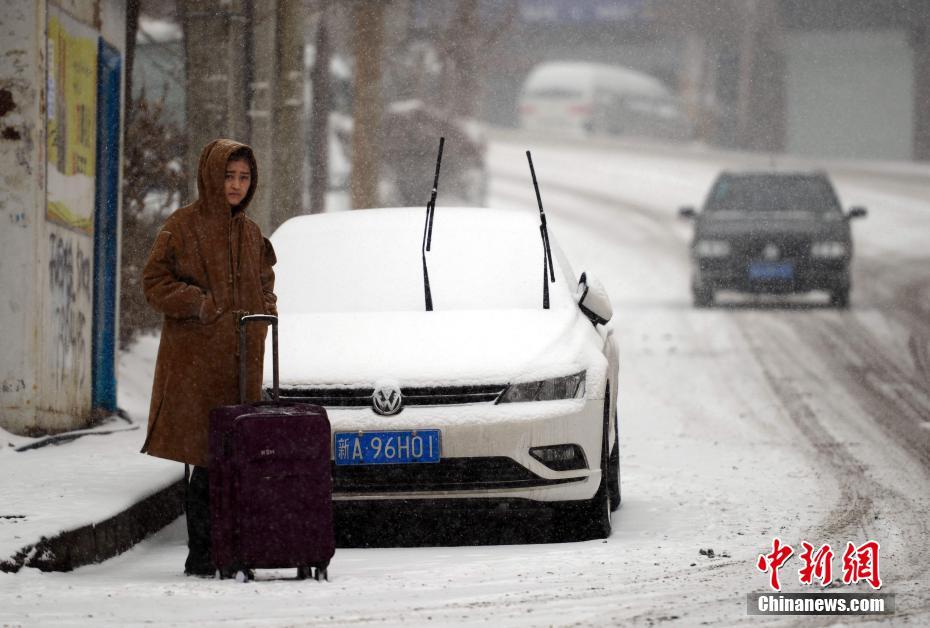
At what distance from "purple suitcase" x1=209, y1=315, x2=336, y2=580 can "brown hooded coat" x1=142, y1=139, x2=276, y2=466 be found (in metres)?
0.25

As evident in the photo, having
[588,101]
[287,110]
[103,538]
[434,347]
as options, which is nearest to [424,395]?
[434,347]

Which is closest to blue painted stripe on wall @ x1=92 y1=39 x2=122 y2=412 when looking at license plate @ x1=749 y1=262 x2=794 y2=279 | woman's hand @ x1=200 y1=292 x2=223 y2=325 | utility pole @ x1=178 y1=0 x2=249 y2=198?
utility pole @ x1=178 y1=0 x2=249 y2=198

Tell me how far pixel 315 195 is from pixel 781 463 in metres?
12.0

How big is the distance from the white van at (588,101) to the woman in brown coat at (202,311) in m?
43.3

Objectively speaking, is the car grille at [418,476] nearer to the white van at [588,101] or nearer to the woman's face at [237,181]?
the woman's face at [237,181]

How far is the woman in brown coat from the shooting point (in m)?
6.41

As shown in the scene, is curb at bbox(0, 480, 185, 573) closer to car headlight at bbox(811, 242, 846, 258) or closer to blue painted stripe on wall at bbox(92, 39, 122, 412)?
blue painted stripe on wall at bbox(92, 39, 122, 412)

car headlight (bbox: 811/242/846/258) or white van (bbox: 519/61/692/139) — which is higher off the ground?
white van (bbox: 519/61/692/139)

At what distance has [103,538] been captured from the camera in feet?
23.0

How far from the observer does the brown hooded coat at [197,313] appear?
642 cm

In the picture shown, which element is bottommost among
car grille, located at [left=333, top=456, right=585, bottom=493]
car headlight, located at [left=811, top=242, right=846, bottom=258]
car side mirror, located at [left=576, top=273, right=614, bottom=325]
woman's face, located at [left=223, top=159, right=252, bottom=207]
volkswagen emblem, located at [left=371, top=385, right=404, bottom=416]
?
car grille, located at [left=333, top=456, right=585, bottom=493]

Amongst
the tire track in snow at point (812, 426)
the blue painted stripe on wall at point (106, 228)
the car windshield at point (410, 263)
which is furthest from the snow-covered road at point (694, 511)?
the blue painted stripe on wall at point (106, 228)

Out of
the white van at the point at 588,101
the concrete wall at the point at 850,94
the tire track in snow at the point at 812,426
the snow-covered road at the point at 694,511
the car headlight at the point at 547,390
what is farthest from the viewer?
the concrete wall at the point at 850,94

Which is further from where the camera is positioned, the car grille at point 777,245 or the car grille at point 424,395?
the car grille at point 777,245
